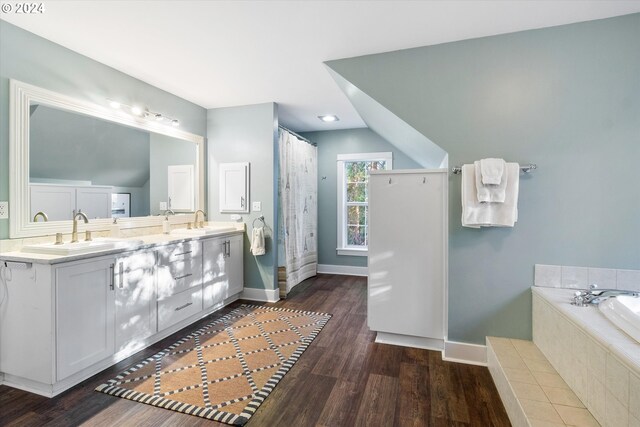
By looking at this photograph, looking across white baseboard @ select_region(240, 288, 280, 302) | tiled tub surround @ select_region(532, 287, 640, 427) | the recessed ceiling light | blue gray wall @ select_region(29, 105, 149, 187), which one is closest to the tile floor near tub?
tiled tub surround @ select_region(532, 287, 640, 427)

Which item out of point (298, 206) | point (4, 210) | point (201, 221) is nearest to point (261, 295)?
point (201, 221)

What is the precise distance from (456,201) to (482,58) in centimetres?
114

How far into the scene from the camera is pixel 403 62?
253cm

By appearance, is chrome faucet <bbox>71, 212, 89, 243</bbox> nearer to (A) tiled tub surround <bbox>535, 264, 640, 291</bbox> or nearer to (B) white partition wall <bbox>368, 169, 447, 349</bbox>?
(B) white partition wall <bbox>368, 169, 447, 349</bbox>

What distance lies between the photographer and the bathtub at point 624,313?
143cm

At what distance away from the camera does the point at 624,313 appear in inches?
60.8

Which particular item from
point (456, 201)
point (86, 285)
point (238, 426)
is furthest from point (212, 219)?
point (456, 201)

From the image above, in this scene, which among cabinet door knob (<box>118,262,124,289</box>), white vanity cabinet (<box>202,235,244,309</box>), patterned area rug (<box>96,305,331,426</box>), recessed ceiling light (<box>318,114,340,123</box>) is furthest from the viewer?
recessed ceiling light (<box>318,114,340,123</box>)

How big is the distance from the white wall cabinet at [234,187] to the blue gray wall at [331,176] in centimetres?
176

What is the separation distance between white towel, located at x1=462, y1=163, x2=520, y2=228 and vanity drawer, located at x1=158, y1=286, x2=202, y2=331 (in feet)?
8.63

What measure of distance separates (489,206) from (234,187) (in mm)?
2907

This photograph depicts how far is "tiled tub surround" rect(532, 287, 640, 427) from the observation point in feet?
4.05

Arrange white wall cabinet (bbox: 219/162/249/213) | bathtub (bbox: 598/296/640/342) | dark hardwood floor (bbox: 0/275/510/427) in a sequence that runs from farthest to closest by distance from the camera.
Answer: white wall cabinet (bbox: 219/162/249/213), dark hardwood floor (bbox: 0/275/510/427), bathtub (bbox: 598/296/640/342)

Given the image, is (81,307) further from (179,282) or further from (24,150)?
(24,150)
